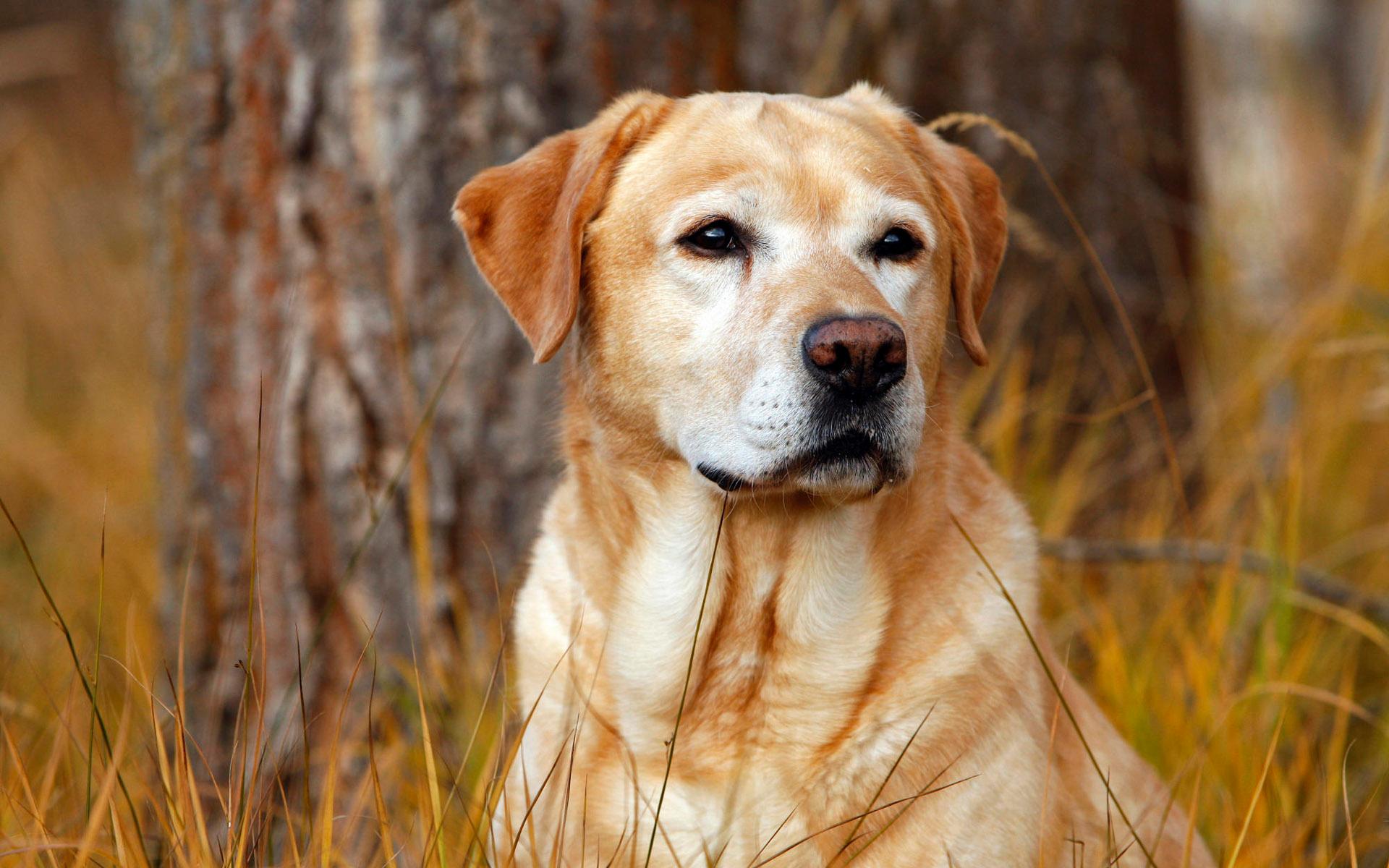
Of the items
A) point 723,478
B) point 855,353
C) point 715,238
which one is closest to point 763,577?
point 723,478

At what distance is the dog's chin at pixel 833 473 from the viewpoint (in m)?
2.25

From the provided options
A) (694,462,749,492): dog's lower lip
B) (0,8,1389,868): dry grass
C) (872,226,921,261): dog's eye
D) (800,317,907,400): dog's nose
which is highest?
(872,226,921,261): dog's eye

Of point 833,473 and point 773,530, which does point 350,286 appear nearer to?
point 773,530

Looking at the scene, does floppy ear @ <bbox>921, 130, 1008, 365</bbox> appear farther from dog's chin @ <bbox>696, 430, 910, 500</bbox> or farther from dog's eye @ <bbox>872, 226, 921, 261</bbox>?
dog's chin @ <bbox>696, 430, 910, 500</bbox>

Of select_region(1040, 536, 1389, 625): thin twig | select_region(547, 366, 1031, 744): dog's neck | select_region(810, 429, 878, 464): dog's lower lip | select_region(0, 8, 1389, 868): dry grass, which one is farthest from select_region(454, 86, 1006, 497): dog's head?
select_region(1040, 536, 1389, 625): thin twig

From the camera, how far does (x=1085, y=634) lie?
3.51m

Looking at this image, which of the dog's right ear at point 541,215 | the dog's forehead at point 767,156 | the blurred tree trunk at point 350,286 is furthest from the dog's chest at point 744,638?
the blurred tree trunk at point 350,286

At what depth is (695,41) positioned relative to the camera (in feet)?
11.7

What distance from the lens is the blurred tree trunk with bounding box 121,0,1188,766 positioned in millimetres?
3393

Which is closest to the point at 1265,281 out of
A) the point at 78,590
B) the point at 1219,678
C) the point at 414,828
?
the point at 1219,678

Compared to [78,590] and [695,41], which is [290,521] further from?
[695,41]

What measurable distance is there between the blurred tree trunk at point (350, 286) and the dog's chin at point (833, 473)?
121cm

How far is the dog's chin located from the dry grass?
25.4 inches

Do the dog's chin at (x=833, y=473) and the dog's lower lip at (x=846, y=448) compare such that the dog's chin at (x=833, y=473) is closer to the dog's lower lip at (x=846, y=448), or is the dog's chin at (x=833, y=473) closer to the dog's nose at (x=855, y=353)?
the dog's lower lip at (x=846, y=448)
